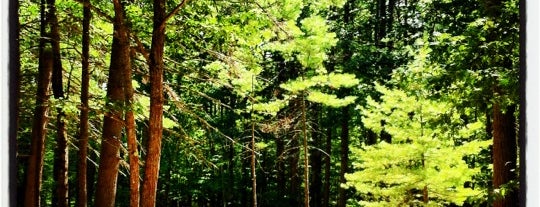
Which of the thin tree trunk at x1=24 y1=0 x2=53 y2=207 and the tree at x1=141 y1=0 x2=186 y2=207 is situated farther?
the thin tree trunk at x1=24 y1=0 x2=53 y2=207

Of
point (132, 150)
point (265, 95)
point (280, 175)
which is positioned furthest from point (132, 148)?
point (280, 175)

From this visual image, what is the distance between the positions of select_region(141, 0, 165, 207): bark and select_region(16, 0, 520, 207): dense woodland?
0.03 feet

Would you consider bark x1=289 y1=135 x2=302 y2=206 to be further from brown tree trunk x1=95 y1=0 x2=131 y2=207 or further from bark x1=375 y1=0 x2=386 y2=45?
brown tree trunk x1=95 y1=0 x2=131 y2=207

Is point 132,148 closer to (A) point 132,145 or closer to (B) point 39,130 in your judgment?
(A) point 132,145

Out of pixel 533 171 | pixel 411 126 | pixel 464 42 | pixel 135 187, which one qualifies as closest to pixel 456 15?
pixel 464 42

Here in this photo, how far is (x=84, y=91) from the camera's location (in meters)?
5.19

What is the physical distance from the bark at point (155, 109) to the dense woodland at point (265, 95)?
0.01 meters

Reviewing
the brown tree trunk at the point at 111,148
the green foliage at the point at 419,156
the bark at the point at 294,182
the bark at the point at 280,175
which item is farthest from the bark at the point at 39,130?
the bark at the point at 280,175

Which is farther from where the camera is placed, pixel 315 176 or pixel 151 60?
pixel 315 176

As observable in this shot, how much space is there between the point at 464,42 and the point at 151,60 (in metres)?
3.06

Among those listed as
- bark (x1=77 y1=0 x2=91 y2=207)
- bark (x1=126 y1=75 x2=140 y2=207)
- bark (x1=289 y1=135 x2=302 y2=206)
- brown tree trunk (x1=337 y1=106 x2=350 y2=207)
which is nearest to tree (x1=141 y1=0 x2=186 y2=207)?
bark (x1=126 y1=75 x2=140 y2=207)

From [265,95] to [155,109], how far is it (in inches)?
445

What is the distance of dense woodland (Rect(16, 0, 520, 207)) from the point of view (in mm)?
4367

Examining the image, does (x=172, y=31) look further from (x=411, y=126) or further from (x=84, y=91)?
(x=411, y=126)
